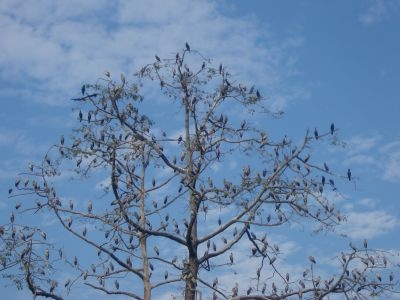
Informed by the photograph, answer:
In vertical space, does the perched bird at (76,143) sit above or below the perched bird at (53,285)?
above

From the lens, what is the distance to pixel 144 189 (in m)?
14.3

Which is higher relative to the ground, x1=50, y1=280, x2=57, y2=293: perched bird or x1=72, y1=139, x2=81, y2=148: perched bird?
x1=72, y1=139, x2=81, y2=148: perched bird

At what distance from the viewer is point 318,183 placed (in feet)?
43.8

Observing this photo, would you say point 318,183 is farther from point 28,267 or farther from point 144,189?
point 28,267

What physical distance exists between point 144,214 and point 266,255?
239 cm

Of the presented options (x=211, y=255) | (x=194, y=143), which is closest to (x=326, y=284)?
(x=211, y=255)

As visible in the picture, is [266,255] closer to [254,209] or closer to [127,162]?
[254,209]

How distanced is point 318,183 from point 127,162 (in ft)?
11.2

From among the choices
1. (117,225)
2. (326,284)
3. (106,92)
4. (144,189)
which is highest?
(106,92)

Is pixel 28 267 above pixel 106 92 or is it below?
below

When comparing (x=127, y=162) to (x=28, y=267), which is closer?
(x=28, y=267)

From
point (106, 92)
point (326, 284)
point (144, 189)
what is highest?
point (106, 92)

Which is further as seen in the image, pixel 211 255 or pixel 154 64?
pixel 154 64

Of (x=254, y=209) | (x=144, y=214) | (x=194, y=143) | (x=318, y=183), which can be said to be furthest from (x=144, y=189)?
(x=318, y=183)
